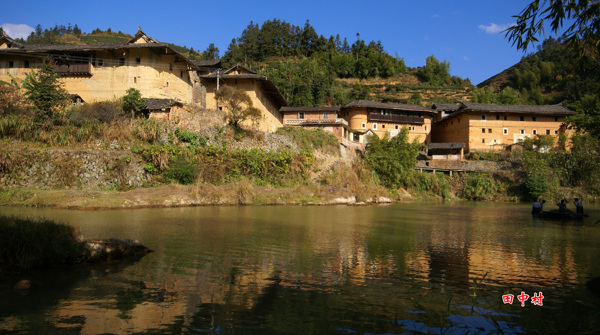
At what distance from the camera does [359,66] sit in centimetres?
10988

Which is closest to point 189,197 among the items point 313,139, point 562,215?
point 313,139

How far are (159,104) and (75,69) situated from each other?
35.0 ft

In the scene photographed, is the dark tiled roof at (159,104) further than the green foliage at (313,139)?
No

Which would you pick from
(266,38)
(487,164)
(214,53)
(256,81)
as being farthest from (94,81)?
(266,38)

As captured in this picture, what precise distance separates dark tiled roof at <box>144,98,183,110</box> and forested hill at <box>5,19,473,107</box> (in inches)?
1671

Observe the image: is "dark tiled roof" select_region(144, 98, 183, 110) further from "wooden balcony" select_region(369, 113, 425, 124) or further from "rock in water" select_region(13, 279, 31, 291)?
"wooden balcony" select_region(369, 113, 425, 124)

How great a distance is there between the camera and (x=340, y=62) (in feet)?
358

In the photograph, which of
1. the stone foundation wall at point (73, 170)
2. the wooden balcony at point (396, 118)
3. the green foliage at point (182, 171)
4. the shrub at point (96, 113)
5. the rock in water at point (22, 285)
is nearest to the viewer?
the rock in water at point (22, 285)

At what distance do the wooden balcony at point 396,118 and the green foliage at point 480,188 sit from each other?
17759 mm

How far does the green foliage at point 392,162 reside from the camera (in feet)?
133

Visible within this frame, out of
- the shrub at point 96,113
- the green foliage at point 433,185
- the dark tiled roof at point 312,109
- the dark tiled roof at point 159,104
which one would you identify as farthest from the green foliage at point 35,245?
the dark tiled roof at point 312,109

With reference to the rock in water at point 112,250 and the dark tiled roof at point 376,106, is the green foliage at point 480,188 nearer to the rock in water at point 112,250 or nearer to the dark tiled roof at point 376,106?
the dark tiled roof at point 376,106

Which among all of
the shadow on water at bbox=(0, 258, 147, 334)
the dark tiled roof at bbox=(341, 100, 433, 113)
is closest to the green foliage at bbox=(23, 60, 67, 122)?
the shadow on water at bbox=(0, 258, 147, 334)

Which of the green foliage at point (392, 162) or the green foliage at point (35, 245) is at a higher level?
the green foliage at point (392, 162)
